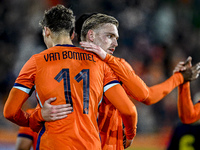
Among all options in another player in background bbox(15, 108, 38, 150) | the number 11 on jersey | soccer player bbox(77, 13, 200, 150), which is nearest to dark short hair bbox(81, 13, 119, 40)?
soccer player bbox(77, 13, 200, 150)

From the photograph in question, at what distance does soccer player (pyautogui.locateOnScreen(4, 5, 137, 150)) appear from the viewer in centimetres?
237

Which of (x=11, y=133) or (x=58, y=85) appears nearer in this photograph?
(x=58, y=85)

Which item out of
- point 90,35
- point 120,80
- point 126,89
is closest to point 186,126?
point 126,89

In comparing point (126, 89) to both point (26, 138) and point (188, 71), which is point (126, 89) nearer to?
point (188, 71)

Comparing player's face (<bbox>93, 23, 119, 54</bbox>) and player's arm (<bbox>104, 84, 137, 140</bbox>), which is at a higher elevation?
player's face (<bbox>93, 23, 119, 54</bbox>)

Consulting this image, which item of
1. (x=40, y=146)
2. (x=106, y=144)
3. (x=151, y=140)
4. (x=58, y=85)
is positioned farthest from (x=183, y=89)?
(x=151, y=140)

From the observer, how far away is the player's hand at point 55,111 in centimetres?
236

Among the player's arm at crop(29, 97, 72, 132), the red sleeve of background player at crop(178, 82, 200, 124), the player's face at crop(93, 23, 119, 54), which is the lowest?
the red sleeve of background player at crop(178, 82, 200, 124)

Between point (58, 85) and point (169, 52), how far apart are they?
815 centimetres

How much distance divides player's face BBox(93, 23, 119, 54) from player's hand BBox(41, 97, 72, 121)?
0.99 meters

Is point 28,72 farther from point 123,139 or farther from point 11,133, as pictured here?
point 11,133

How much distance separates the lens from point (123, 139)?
304cm

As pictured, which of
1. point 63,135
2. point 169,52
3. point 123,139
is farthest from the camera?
point 169,52

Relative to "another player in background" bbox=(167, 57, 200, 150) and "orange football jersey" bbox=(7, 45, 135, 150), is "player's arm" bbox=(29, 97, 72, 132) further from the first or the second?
"another player in background" bbox=(167, 57, 200, 150)
